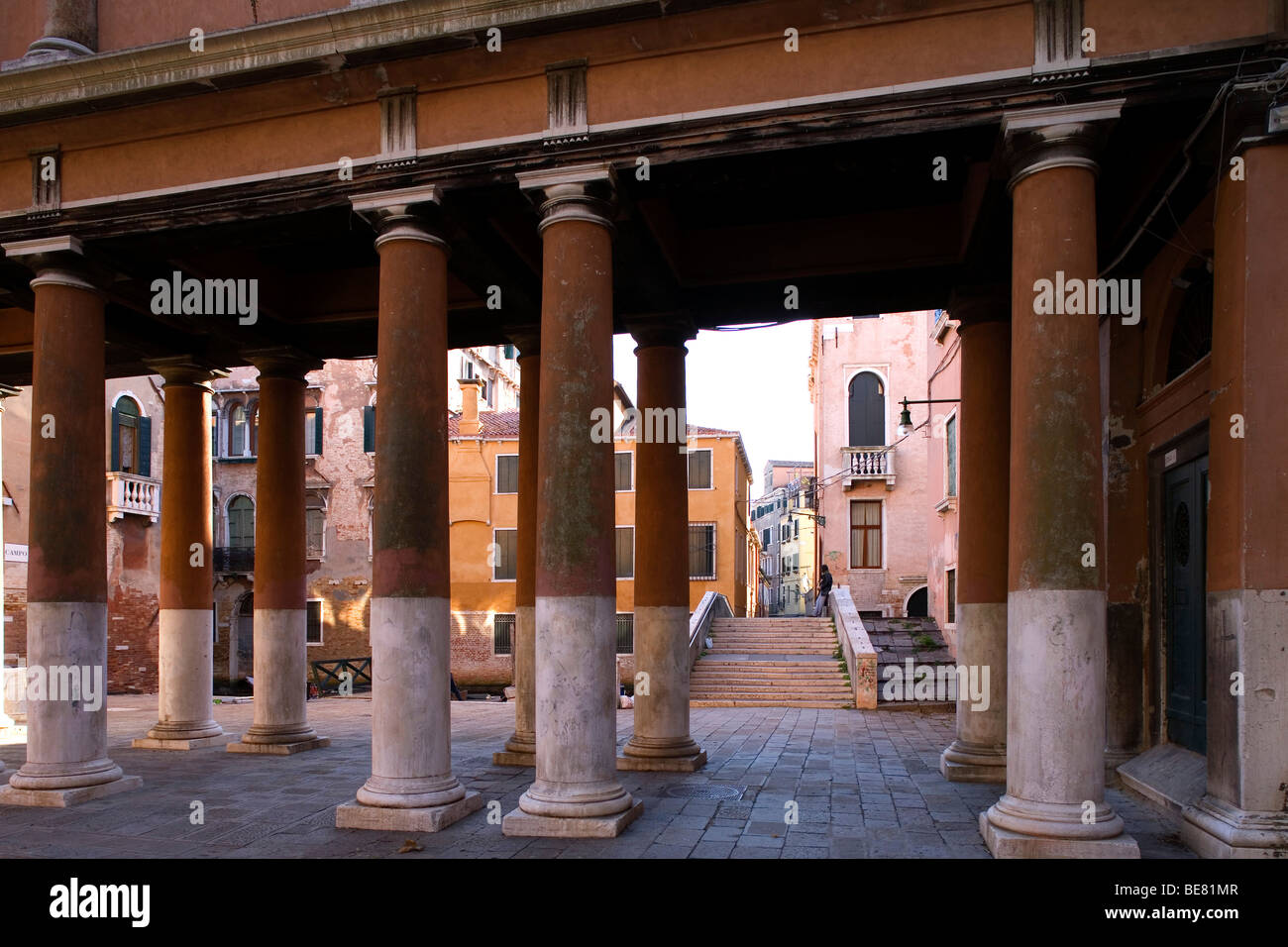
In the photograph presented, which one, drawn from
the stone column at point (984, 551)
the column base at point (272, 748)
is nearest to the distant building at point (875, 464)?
the stone column at point (984, 551)

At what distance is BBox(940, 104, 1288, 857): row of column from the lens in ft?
20.9

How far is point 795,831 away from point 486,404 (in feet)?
99.3

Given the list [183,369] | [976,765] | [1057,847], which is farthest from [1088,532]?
[183,369]

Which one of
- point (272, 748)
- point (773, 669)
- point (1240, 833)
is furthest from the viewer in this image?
point (773, 669)

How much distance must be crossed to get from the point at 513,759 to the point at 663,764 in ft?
5.27

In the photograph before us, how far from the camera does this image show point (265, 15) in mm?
8914

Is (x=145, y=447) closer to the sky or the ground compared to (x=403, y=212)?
closer to the ground

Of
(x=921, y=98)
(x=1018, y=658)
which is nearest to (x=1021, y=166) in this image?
(x=921, y=98)

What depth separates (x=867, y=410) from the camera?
3064 centimetres

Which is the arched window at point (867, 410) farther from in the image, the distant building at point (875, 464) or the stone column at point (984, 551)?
the stone column at point (984, 551)

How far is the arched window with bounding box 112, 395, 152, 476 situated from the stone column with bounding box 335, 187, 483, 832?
20389 mm

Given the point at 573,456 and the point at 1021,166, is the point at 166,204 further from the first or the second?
the point at 1021,166
